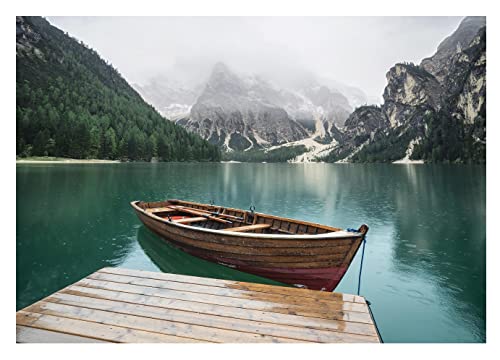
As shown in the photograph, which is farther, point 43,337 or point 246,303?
point 246,303

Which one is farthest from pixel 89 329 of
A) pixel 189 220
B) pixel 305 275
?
pixel 189 220

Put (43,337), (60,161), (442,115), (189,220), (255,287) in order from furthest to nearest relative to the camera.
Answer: (442,115), (60,161), (189,220), (255,287), (43,337)

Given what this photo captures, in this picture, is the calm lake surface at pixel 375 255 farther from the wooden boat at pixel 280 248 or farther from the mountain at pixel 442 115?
the mountain at pixel 442 115

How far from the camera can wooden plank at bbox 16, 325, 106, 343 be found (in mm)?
3439

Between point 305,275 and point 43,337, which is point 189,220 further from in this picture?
point 43,337

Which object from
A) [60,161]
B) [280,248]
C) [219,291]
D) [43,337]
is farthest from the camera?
[60,161]

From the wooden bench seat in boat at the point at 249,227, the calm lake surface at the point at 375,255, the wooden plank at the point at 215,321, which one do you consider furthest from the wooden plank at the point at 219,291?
the wooden bench seat in boat at the point at 249,227

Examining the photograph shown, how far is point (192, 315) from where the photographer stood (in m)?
3.90

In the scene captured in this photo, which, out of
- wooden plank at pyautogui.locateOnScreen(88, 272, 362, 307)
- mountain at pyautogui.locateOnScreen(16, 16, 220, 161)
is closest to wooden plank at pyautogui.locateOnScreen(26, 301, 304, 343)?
wooden plank at pyautogui.locateOnScreen(88, 272, 362, 307)

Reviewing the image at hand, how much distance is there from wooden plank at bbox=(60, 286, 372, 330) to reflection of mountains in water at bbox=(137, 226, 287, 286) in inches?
143

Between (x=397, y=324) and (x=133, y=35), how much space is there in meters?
7.81

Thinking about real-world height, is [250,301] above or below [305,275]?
above

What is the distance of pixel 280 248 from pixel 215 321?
3.33 meters
